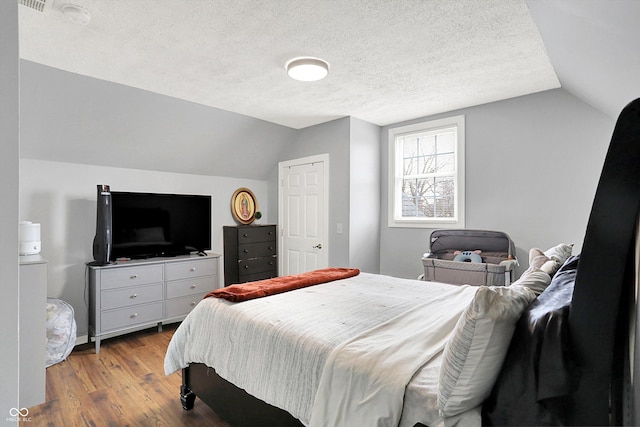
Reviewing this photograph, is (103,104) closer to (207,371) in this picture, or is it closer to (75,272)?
(75,272)

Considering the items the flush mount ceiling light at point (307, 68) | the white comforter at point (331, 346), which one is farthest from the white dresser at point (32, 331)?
the flush mount ceiling light at point (307, 68)

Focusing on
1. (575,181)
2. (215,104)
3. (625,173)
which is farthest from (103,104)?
(575,181)

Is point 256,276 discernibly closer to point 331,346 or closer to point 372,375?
point 331,346

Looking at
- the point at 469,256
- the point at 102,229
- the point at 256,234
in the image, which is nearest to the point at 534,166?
the point at 469,256

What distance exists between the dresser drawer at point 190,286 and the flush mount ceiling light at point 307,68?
2552mm

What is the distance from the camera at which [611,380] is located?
2.85 feet

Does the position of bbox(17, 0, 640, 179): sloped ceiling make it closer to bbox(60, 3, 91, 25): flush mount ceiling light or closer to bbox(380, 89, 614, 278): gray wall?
bbox(60, 3, 91, 25): flush mount ceiling light

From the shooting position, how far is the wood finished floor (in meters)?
2.13

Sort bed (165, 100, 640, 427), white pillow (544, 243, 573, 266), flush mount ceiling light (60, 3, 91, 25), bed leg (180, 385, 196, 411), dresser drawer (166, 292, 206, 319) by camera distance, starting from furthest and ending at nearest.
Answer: dresser drawer (166, 292, 206, 319) → bed leg (180, 385, 196, 411) → white pillow (544, 243, 573, 266) → flush mount ceiling light (60, 3, 91, 25) → bed (165, 100, 640, 427)

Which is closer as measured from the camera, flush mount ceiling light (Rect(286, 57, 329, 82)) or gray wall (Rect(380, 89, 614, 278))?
flush mount ceiling light (Rect(286, 57, 329, 82))

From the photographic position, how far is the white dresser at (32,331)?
224 centimetres

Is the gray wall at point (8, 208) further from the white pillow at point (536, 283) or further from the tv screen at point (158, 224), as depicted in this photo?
the tv screen at point (158, 224)

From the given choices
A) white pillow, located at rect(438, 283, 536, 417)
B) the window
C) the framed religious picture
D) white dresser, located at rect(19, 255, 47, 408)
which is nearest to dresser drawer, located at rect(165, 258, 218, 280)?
the framed religious picture

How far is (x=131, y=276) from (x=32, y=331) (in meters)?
1.19
